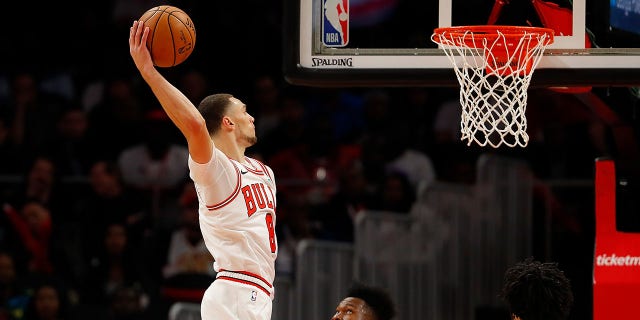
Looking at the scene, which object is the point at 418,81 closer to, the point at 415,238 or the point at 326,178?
the point at 415,238

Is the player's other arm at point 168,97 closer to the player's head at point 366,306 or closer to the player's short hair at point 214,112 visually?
the player's short hair at point 214,112

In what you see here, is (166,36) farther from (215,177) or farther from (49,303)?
(49,303)

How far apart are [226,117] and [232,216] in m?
0.54

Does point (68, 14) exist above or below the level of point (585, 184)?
above

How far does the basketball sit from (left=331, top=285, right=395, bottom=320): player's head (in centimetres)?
181

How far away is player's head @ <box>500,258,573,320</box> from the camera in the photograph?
4.99 metres

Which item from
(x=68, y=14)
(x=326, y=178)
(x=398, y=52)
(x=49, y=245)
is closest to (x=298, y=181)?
(x=326, y=178)

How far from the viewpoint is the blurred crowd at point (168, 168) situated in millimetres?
9547

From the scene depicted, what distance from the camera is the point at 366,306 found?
249 inches

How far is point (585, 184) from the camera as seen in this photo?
9180mm

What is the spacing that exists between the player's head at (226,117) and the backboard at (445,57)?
0.59 metres

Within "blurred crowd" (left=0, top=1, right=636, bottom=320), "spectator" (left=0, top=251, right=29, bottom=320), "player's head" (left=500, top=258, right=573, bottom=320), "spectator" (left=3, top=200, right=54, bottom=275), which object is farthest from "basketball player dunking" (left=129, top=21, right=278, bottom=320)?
"spectator" (left=3, top=200, right=54, bottom=275)

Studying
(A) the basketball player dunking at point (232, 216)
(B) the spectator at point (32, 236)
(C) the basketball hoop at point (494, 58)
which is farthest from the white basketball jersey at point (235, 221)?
(B) the spectator at point (32, 236)

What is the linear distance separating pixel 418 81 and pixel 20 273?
5.10 meters
